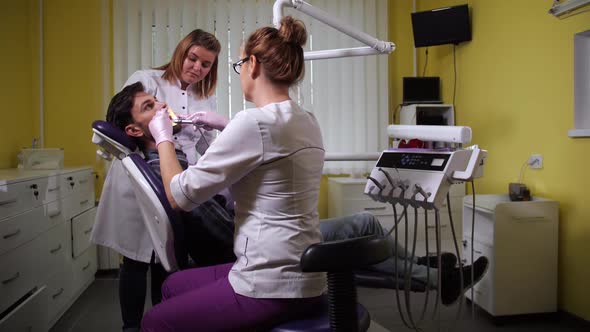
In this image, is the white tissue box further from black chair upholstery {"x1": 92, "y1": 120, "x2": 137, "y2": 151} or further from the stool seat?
the stool seat

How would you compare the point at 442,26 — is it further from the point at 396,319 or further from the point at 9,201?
the point at 9,201

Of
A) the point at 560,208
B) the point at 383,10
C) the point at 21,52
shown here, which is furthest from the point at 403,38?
the point at 21,52

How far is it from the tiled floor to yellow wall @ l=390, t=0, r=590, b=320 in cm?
15

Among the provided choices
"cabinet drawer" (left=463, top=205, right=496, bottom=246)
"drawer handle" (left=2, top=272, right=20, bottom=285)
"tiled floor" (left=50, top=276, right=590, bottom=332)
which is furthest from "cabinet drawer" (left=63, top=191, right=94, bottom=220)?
"cabinet drawer" (left=463, top=205, right=496, bottom=246)

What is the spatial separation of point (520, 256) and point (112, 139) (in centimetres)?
202

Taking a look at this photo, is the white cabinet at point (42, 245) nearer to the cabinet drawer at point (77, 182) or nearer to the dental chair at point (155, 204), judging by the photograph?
the cabinet drawer at point (77, 182)

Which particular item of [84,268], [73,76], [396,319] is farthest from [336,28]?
[73,76]

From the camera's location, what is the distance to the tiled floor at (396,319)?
2.24 meters

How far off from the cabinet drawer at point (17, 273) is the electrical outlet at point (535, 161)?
267 cm

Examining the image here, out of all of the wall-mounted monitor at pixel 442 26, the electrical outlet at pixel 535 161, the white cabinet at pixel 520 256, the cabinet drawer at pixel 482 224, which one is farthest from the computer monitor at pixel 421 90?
the white cabinet at pixel 520 256

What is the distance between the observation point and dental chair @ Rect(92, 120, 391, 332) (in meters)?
0.77

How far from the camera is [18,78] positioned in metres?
3.15

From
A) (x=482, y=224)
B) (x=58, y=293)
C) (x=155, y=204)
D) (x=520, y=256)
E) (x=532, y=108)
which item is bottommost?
(x=58, y=293)

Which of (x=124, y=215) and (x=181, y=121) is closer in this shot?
(x=181, y=121)
